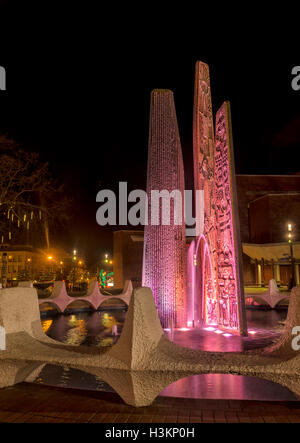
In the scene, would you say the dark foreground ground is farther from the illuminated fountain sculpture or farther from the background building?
the background building

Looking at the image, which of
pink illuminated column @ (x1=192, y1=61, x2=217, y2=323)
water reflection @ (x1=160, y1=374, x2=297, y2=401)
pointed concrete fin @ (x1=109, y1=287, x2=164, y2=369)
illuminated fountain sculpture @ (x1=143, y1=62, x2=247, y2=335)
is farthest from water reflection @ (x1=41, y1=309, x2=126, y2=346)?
pointed concrete fin @ (x1=109, y1=287, x2=164, y2=369)

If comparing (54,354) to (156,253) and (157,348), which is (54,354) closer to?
(157,348)

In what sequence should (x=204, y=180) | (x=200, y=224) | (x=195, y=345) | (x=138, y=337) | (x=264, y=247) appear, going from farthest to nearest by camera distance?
(x=264, y=247) < (x=200, y=224) < (x=204, y=180) < (x=195, y=345) < (x=138, y=337)

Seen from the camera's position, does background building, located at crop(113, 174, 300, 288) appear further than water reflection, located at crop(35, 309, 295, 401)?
Yes

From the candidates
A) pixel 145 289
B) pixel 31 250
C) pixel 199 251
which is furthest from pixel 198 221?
pixel 31 250

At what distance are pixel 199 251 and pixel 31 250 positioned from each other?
2655 inches

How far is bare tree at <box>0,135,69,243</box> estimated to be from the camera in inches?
724

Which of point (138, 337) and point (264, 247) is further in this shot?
point (264, 247)

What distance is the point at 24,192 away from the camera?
64.5ft

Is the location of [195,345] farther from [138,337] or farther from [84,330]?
[138,337]

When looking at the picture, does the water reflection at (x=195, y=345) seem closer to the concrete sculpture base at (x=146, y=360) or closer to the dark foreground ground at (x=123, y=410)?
the dark foreground ground at (x=123, y=410)

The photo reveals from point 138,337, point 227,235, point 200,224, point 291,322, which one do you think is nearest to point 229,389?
point 291,322

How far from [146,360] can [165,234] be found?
287 inches
